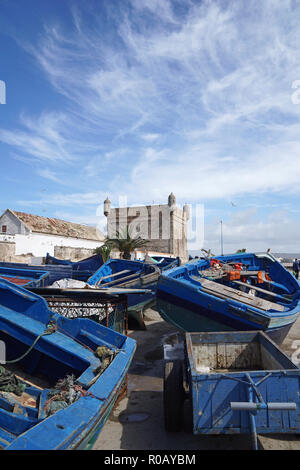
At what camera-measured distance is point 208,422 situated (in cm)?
358

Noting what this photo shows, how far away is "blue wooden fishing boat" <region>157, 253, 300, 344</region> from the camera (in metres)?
6.82

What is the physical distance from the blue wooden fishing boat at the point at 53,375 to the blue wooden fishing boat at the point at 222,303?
2.53 meters

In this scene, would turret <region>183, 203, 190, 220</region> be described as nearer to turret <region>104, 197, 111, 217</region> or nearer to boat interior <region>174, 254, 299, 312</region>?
turret <region>104, 197, 111, 217</region>

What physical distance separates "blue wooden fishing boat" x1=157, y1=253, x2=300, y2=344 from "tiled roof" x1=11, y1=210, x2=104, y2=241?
24.4 m

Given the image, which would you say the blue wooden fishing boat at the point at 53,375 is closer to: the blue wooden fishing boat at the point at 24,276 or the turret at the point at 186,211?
the blue wooden fishing boat at the point at 24,276

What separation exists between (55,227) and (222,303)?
30.7m

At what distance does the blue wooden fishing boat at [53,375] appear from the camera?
9.90 feet

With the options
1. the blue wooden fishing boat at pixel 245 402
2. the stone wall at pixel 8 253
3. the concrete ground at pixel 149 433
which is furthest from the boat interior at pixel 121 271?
the stone wall at pixel 8 253

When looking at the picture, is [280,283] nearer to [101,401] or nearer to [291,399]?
[291,399]

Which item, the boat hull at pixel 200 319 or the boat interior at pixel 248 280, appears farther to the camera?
the boat interior at pixel 248 280

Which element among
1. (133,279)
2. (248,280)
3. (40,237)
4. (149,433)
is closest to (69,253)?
(40,237)

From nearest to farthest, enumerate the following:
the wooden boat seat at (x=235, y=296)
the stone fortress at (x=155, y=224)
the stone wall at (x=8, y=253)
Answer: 1. the wooden boat seat at (x=235, y=296)
2. the stone wall at (x=8, y=253)
3. the stone fortress at (x=155, y=224)

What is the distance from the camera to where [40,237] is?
30.6 m
